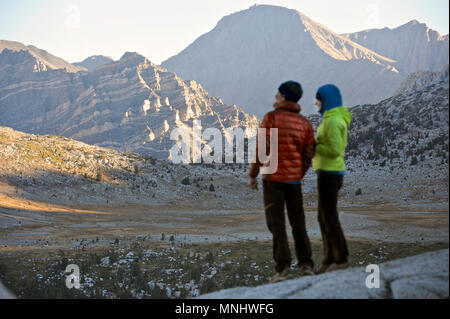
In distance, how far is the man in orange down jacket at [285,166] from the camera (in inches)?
211

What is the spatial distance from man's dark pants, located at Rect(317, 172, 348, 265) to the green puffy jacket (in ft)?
0.41

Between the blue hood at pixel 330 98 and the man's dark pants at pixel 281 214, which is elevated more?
the blue hood at pixel 330 98

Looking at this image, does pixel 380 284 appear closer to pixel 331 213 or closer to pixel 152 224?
pixel 331 213

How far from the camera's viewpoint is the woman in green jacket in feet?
17.3

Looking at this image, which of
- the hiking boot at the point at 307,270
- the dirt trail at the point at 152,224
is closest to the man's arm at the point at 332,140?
the hiking boot at the point at 307,270

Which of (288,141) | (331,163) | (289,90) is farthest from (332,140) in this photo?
(289,90)

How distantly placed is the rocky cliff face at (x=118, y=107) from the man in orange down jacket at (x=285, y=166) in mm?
142589

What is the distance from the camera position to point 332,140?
5258 millimetres

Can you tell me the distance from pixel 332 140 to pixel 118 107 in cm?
17955

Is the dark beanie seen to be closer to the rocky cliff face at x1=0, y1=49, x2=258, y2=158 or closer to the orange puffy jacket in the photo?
the orange puffy jacket

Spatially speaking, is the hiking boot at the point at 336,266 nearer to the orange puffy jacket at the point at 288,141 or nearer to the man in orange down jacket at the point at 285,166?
the man in orange down jacket at the point at 285,166

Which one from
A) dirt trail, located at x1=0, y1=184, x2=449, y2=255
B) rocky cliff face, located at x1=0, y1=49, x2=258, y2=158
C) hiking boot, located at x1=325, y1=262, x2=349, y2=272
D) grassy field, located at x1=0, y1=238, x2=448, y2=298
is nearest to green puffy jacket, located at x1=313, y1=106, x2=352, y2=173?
hiking boot, located at x1=325, y1=262, x2=349, y2=272

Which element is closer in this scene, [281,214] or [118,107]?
[281,214]
